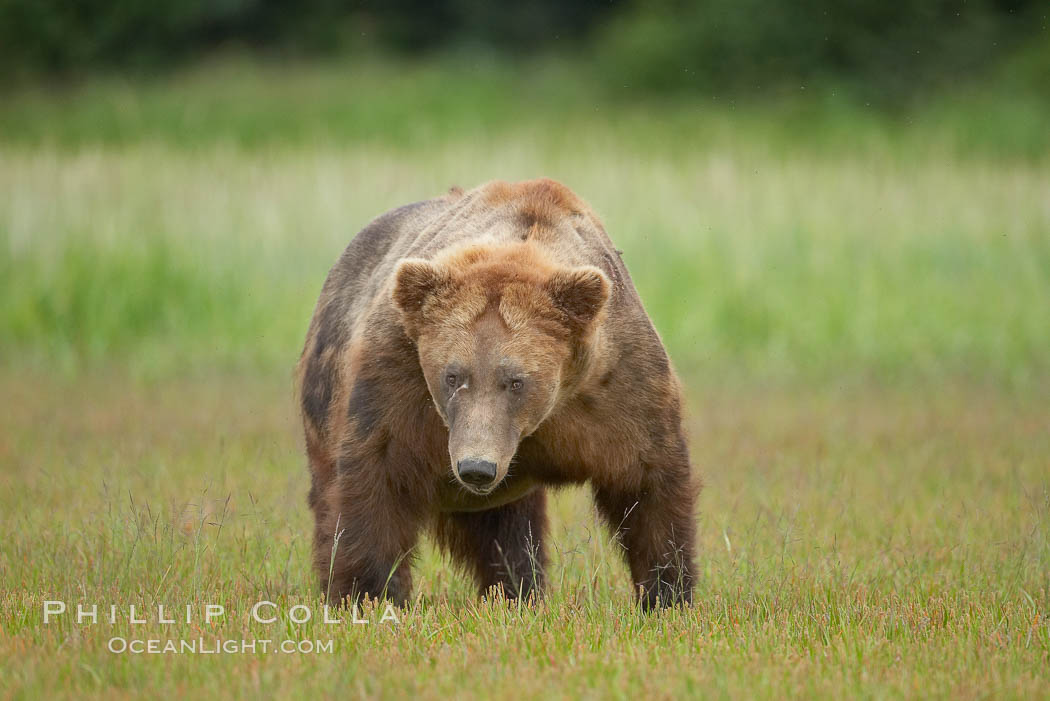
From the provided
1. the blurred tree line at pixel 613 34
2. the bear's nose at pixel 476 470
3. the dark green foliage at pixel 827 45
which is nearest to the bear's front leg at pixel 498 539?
the bear's nose at pixel 476 470

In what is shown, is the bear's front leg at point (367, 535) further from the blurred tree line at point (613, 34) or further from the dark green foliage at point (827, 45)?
the blurred tree line at point (613, 34)

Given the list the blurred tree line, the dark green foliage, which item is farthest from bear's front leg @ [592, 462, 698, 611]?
the blurred tree line

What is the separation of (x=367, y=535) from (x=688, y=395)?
282 inches

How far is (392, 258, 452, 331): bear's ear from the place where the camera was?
5.12 meters

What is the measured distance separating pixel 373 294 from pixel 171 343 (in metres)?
8.51

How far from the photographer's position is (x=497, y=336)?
501 cm

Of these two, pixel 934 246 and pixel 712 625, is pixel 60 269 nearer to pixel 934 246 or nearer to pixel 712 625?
pixel 934 246

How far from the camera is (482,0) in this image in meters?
35.0

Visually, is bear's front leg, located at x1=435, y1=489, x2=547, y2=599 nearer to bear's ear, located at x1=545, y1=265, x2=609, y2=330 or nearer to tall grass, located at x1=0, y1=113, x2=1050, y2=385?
bear's ear, located at x1=545, y1=265, x2=609, y2=330

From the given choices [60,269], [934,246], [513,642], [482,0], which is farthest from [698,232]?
[482,0]

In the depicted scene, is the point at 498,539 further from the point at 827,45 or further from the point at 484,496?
the point at 827,45

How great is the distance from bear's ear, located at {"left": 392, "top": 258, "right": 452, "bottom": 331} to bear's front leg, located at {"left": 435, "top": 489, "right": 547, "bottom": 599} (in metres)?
1.56

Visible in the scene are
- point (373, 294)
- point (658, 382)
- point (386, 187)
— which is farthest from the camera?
point (386, 187)

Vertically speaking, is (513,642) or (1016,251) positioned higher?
(513,642)
